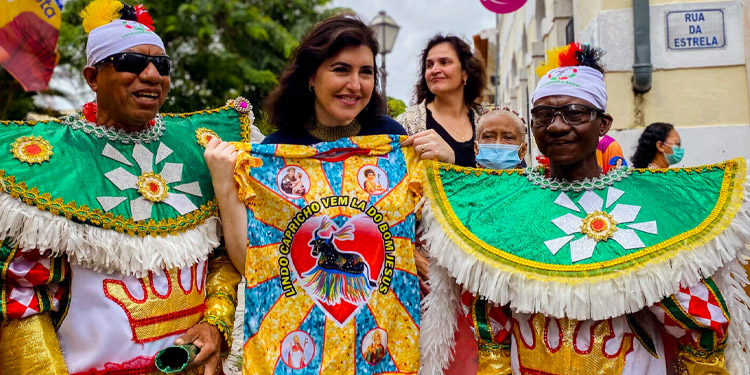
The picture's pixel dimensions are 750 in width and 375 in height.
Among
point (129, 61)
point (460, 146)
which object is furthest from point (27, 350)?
point (460, 146)

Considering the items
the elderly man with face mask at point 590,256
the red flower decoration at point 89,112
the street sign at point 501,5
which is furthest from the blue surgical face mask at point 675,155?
the red flower decoration at point 89,112

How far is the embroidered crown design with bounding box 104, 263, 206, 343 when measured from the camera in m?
2.38

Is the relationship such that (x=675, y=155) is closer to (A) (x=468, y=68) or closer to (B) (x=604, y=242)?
(A) (x=468, y=68)

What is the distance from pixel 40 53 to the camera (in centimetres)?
720

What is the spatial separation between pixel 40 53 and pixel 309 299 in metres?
6.00

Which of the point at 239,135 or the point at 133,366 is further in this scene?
the point at 239,135

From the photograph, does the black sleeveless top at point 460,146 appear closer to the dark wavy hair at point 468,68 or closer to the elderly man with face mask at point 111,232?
the dark wavy hair at point 468,68

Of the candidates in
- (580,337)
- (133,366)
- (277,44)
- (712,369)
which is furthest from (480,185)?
(277,44)

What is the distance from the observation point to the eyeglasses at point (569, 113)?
7.64ft

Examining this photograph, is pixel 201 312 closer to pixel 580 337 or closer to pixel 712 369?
pixel 580 337

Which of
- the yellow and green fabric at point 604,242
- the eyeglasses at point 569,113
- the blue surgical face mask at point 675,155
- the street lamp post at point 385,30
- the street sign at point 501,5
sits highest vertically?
the street lamp post at point 385,30

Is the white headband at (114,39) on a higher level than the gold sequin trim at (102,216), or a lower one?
higher

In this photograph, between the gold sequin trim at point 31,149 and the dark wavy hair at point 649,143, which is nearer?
the gold sequin trim at point 31,149

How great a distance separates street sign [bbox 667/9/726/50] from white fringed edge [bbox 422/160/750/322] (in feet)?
15.6
